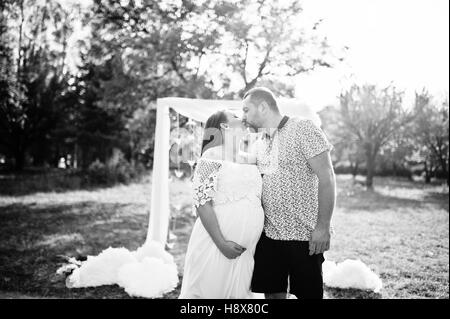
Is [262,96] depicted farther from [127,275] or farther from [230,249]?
[127,275]

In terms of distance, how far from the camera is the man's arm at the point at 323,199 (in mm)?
2998

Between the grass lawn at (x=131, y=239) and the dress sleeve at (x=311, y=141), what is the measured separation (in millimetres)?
3140

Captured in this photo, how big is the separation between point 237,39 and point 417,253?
23.1ft

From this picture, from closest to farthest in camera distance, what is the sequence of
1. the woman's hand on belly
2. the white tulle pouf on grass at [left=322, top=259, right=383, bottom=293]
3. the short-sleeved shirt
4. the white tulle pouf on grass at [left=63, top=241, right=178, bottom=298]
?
the woman's hand on belly
the short-sleeved shirt
the white tulle pouf on grass at [left=63, top=241, right=178, bottom=298]
the white tulle pouf on grass at [left=322, top=259, right=383, bottom=293]

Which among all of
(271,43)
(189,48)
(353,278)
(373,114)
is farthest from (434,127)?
(353,278)

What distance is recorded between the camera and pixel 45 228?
32.0 feet

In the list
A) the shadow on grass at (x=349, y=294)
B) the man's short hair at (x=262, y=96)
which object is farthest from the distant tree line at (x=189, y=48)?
the man's short hair at (x=262, y=96)

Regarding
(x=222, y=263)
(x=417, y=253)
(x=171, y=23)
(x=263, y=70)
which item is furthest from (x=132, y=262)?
(x=263, y=70)

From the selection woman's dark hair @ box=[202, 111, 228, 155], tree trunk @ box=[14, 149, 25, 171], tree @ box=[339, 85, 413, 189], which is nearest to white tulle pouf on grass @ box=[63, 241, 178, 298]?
woman's dark hair @ box=[202, 111, 228, 155]

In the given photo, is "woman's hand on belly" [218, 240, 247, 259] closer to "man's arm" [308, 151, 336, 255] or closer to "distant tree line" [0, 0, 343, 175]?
"man's arm" [308, 151, 336, 255]

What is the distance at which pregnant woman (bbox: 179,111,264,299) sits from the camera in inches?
118

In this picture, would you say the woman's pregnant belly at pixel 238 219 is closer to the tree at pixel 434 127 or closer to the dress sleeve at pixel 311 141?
the dress sleeve at pixel 311 141

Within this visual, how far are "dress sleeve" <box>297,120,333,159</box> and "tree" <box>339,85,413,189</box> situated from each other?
999 inches
